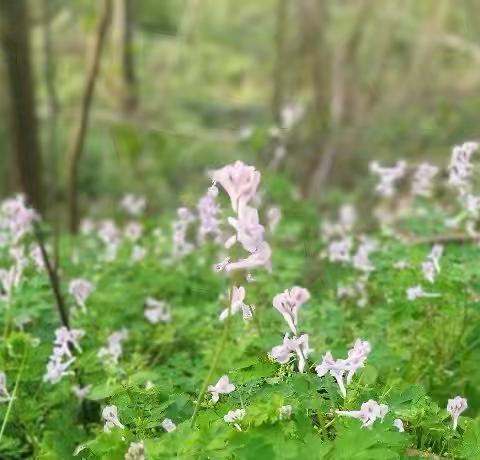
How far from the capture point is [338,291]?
378 centimetres

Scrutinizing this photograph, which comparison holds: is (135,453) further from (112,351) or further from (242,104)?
(242,104)


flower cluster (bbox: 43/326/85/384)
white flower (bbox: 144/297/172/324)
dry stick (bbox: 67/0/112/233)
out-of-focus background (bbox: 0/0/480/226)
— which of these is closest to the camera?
flower cluster (bbox: 43/326/85/384)

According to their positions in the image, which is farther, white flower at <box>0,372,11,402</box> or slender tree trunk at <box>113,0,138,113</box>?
slender tree trunk at <box>113,0,138,113</box>

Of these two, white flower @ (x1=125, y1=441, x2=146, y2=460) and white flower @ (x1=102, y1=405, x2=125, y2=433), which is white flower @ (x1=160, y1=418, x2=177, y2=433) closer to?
white flower @ (x1=102, y1=405, x2=125, y2=433)

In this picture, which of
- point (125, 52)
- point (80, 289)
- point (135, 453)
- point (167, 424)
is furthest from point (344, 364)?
point (125, 52)

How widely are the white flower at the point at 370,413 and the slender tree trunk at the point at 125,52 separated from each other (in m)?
9.35

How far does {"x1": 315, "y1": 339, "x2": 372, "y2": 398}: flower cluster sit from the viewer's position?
2.04 meters

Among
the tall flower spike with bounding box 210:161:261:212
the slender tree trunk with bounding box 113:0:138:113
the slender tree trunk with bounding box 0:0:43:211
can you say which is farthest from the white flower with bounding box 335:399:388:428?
the slender tree trunk with bounding box 113:0:138:113

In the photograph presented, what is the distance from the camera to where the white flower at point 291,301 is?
196 centimetres

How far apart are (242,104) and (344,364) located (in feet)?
42.0

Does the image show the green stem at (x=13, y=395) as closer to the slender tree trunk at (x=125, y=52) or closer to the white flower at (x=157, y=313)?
the white flower at (x=157, y=313)

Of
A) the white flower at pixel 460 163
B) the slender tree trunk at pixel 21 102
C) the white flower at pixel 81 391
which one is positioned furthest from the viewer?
the slender tree trunk at pixel 21 102

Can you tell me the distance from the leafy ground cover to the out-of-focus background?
342 centimetres

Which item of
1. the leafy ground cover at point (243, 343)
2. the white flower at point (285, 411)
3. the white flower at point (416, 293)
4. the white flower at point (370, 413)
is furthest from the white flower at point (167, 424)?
the white flower at point (416, 293)
